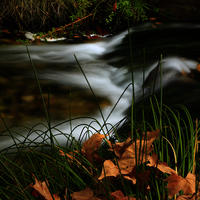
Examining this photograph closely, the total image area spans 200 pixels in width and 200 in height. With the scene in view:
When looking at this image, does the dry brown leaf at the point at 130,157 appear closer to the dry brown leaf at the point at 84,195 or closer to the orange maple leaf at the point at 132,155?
the orange maple leaf at the point at 132,155

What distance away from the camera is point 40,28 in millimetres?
6176

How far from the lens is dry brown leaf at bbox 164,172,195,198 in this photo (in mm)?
1062

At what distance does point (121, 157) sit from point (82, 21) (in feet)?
18.5

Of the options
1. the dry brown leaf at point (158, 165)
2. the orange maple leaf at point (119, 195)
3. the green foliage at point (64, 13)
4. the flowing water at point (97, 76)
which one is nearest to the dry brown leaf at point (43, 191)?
the orange maple leaf at point (119, 195)

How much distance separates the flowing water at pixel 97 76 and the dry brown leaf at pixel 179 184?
0.73 m

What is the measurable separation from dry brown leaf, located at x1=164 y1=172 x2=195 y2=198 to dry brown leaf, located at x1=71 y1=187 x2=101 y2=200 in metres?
0.33

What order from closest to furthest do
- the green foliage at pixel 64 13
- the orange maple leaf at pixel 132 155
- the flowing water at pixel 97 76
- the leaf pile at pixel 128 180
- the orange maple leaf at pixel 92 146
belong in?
the leaf pile at pixel 128 180 < the orange maple leaf at pixel 132 155 < the orange maple leaf at pixel 92 146 < the flowing water at pixel 97 76 < the green foliage at pixel 64 13

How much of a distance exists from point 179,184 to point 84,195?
1.41 feet

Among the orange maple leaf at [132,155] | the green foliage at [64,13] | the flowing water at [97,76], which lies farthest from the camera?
the green foliage at [64,13]

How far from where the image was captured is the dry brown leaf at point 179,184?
3.48ft

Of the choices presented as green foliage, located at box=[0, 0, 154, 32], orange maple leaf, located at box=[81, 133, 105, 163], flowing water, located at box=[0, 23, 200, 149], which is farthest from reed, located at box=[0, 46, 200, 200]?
green foliage, located at box=[0, 0, 154, 32]

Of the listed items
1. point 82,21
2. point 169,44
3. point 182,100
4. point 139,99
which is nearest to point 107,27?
point 82,21

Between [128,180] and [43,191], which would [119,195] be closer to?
[128,180]

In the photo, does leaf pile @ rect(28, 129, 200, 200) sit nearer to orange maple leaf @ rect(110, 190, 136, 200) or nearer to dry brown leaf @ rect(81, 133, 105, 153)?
orange maple leaf @ rect(110, 190, 136, 200)
